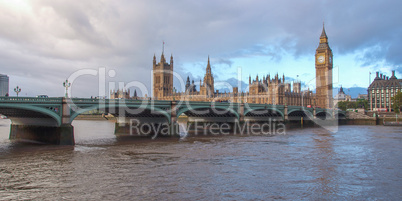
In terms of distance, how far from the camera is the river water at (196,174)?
1414cm

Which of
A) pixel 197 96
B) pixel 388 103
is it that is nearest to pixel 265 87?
pixel 197 96

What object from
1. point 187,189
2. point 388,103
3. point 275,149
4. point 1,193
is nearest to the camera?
point 1,193

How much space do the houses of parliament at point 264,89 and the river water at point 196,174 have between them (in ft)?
224

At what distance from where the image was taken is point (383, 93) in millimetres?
122938

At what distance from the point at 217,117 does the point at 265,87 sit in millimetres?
59079

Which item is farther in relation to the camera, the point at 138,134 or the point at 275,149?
the point at 138,134

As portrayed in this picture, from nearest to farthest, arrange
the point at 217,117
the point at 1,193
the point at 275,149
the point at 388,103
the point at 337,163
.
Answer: the point at 1,193 < the point at 337,163 < the point at 275,149 < the point at 217,117 < the point at 388,103

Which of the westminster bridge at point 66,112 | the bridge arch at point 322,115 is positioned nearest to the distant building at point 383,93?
the bridge arch at point 322,115

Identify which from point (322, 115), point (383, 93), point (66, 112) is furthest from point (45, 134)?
point (383, 93)

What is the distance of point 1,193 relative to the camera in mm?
13859

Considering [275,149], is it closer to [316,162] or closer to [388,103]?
[316,162]

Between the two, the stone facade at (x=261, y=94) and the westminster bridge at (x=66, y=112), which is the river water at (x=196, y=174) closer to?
the westminster bridge at (x=66, y=112)

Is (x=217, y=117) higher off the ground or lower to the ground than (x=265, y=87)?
lower

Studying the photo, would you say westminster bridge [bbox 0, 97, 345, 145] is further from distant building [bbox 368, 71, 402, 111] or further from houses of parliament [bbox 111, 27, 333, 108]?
distant building [bbox 368, 71, 402, 111]
